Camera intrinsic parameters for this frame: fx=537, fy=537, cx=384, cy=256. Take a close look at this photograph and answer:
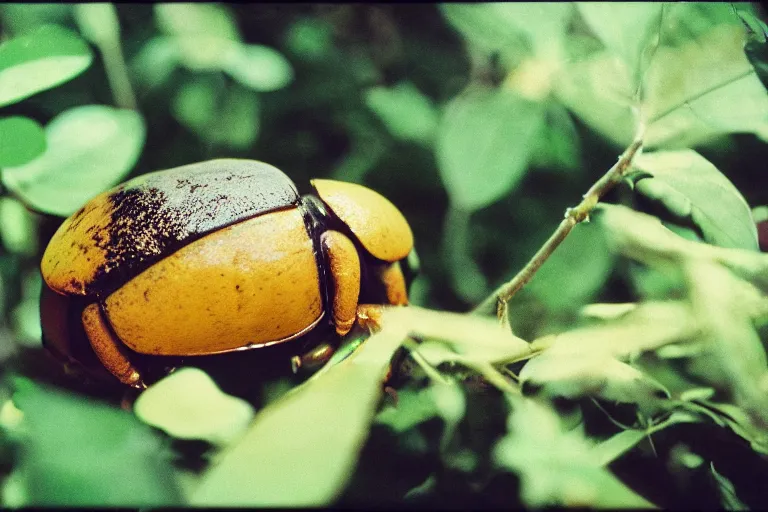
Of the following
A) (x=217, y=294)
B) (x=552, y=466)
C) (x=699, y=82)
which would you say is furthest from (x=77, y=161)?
(x=699, y=82)

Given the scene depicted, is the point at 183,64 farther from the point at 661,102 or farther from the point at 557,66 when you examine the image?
the point at 661,102

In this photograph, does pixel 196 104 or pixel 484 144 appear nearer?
pixel 484 144

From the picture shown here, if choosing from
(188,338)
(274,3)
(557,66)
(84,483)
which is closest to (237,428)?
(188,338)

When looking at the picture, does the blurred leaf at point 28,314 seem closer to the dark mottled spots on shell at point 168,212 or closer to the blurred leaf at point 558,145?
the dark mottled spots on shell at point 168,212

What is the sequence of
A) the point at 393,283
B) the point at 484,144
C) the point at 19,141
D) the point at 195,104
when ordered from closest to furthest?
the point at 19,141, the point at 393,283, the point at 484,144, the point at 195,104

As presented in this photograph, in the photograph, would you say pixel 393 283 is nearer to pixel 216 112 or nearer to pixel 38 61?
pixel 38 61

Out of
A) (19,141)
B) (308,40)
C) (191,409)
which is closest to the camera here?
(191,409)

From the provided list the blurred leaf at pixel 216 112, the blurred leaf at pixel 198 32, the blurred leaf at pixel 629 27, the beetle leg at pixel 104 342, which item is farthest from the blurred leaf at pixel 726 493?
the blurred leaf at pixel 198 32
